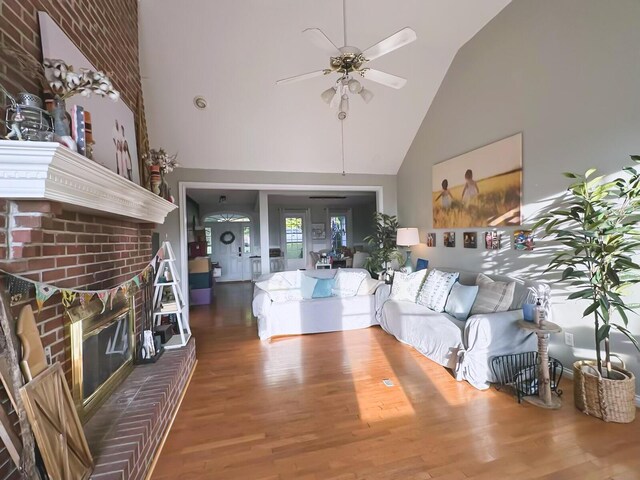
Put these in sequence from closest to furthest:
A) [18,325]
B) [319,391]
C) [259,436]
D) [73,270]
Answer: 1. [18,325]
2. [73,270]
3. [259,436]
4. [319,391]

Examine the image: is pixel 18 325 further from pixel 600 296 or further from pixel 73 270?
pixel 600 296

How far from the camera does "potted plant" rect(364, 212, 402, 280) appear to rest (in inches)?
215

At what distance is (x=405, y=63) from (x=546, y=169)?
2.20 meters

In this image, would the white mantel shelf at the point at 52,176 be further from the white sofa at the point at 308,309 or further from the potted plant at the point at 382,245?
the potted plant at the point at 382,245

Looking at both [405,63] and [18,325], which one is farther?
[405,63]

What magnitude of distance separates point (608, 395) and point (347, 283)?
282 centimetres

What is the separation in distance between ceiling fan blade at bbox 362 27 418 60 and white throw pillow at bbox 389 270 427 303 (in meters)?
2.71

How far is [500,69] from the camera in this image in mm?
3338

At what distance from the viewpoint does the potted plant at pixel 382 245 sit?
545cm

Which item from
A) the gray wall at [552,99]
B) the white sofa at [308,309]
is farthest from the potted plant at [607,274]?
the white sofa at [308,309]

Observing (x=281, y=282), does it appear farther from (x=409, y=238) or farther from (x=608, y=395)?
(x=608, y=395)

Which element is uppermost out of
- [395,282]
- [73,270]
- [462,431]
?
[73,270]

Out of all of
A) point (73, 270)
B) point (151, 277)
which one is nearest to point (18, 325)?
point (73, 270)

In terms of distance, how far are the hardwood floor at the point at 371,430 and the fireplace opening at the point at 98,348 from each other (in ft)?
1.83
